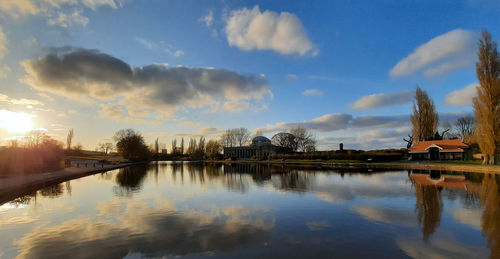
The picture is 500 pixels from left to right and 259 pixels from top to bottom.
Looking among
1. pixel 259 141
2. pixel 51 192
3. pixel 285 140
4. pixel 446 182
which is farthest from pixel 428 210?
pixel 259 141

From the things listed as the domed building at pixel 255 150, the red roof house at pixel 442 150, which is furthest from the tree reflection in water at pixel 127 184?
the domed building at pixel 255 150

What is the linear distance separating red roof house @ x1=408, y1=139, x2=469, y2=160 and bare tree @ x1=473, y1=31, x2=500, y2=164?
10898 mm

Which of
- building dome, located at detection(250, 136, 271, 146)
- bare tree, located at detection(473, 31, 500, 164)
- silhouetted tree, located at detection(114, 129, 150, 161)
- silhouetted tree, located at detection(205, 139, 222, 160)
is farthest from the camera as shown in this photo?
building dome, located at detection(250, 136, 271, 146)

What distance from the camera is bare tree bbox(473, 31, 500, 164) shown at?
30094mm

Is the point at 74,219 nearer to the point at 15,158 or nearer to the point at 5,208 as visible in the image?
the point at 5,208

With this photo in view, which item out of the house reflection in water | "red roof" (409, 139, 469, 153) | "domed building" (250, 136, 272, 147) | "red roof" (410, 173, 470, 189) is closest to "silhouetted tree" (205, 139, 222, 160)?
"domed building" (250, 136, 272, 147)

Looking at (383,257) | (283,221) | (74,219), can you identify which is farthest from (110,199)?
(383,257)

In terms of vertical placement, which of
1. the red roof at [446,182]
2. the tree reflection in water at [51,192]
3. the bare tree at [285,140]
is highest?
the bare tree at [285,140]

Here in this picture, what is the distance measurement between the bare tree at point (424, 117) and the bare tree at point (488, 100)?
17.8m

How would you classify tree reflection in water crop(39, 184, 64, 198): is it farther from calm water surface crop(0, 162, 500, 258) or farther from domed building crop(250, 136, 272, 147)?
domed building crop(250, 136, 272, 147)

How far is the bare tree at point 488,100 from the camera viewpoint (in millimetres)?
30094

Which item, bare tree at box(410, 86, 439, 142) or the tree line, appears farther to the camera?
bare tree at box(410, 86, 439, 142)

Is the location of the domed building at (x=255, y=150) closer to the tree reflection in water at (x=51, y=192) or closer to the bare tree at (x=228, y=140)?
the bare tree at (x=228, y=140)

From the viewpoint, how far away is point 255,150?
93.8 metres
